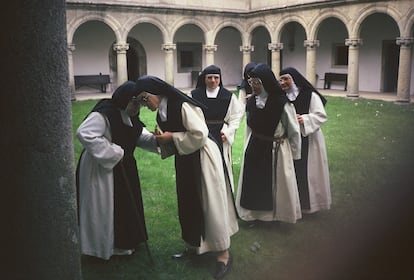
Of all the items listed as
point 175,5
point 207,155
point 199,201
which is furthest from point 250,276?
point 175,5

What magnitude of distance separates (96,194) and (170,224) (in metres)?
1.41

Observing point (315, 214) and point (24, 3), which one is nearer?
point (24, 3)

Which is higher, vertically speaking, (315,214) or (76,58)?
(76,58)

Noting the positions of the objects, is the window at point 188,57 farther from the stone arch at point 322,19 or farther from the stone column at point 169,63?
the stone arch at point 322,19

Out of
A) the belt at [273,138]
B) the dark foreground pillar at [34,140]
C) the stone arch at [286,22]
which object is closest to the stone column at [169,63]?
the stone arch at [286,22]

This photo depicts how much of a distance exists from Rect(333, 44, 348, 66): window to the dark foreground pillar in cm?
1990

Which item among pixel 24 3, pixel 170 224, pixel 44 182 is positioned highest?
pixel 24 3

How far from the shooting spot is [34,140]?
5.82ft

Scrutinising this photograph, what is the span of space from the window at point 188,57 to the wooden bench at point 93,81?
417cm

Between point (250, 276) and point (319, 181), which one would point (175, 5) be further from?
point (250, 276)

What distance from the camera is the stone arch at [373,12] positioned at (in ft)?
48.0

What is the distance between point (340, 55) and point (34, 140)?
2028 centimetres

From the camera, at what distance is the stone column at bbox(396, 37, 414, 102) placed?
14.5 m

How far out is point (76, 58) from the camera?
19250mm
